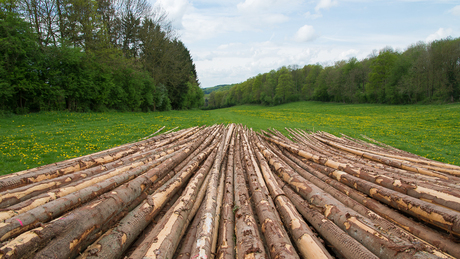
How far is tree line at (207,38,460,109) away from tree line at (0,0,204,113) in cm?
4144

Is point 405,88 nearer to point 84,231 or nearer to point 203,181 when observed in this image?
point 203,181

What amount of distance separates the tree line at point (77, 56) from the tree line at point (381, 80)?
41.4 metres

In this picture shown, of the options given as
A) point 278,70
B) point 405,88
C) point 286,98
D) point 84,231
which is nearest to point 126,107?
point 84,231

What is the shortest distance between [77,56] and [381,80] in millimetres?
51243

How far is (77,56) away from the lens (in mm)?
18328

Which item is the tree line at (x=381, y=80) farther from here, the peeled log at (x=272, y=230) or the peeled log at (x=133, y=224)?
the peeled log at (x=133, y=224)

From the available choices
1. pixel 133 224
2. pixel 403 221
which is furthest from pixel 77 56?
pixel 403 221

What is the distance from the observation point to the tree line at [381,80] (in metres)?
29.8

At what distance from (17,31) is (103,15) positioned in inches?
508

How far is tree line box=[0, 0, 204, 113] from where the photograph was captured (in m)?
15.0

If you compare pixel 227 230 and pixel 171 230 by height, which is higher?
pixel 171 230

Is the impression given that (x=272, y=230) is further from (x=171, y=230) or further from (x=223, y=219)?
(x=171, y=230)

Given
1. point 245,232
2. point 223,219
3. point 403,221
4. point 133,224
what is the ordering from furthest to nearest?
point 223,219 → point 403,221 → point 133,224 → point 245,232

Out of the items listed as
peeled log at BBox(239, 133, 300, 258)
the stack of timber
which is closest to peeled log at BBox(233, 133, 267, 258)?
the stack of timber
